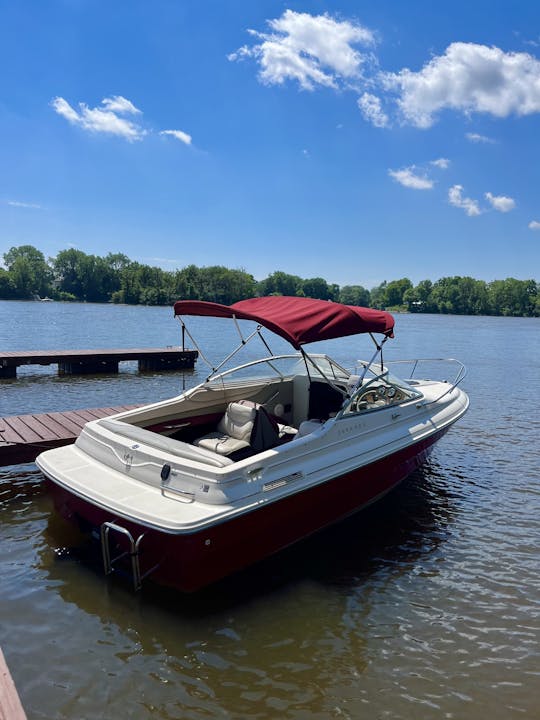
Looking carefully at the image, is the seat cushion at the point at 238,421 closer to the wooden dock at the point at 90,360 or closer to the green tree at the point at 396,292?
the wooden dock at the point at 90,360

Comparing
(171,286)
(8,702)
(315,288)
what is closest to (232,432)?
(8,702)

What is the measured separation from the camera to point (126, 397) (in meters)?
14.0

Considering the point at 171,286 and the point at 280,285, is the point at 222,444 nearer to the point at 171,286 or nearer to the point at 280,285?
the point at 171,286

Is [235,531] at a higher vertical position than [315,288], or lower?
lower

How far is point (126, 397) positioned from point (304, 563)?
9848 millimetres

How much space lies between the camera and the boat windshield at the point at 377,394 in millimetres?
5789

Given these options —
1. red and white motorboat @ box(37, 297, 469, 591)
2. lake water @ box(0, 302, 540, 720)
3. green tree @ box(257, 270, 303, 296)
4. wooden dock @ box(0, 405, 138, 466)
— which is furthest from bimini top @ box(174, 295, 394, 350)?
green tree @ box(257, 270, 303, 296)

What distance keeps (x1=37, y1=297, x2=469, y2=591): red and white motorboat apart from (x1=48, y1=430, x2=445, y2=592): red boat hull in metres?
0.01

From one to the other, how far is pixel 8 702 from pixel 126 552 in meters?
1.77

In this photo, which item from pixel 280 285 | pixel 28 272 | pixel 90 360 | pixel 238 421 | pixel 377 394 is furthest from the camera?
pixel 280 285

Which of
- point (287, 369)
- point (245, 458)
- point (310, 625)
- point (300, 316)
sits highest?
point (300, 316)

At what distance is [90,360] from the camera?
17.7 m

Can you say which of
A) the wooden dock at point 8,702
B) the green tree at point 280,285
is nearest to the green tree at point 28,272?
the green tree at point 280,285

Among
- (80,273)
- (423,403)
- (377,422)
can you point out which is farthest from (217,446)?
(80,273)
